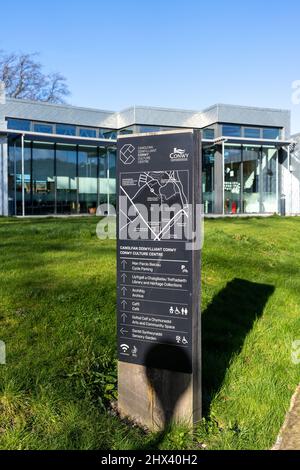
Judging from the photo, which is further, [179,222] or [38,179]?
[38,179]

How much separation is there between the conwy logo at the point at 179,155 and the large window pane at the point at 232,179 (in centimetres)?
2728

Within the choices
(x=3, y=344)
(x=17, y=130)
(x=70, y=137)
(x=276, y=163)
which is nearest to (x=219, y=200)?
(x=276, y=163)

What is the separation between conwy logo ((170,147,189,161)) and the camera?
11.8 ft

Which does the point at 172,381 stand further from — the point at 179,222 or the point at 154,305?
the point at 179,222

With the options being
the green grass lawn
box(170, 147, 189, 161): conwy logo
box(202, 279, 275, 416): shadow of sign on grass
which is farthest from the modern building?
box(170, 147, 189, 161): conwy logo

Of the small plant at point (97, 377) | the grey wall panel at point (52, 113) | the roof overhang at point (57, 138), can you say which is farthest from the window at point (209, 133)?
the small plant at point (97, 377)

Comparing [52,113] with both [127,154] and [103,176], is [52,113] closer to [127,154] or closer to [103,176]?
[103,176]

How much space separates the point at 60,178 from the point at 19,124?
3623 millimetres

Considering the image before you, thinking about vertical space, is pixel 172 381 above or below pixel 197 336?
below

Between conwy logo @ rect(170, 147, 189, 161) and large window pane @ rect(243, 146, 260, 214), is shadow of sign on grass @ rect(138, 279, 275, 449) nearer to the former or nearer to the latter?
conwy logo @ rect(170, 147, 189, 161)

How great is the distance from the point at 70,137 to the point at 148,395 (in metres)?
24.0

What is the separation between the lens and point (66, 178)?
1106 inches

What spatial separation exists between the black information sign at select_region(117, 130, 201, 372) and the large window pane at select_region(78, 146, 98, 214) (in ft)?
82.0
